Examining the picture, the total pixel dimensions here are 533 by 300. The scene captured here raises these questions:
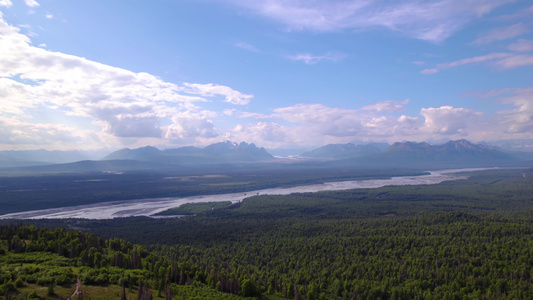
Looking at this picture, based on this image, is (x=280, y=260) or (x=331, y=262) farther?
(x=280, y=260)

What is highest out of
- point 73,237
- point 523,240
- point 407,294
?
point 73,237

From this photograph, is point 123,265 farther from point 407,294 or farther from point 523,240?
point 523,240

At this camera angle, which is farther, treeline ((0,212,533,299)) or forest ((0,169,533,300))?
treeline ((0,212,533,299))

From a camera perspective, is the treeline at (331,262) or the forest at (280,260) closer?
the forest at (280,260)

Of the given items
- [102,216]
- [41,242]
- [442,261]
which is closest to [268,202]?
[102,216]

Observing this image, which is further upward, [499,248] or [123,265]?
[123,265]

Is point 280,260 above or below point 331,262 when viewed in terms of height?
above

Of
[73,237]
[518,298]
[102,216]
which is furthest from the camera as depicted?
[102,216]

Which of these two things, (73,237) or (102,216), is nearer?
(73,237)
